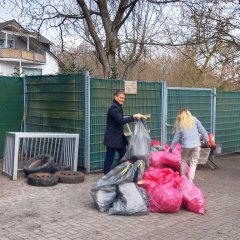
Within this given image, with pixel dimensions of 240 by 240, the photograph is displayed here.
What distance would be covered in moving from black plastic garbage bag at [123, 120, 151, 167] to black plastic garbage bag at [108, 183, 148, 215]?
4.15ft

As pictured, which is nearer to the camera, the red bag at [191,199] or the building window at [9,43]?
the red bag at [191,199]

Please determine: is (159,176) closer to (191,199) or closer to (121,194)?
(191,199)

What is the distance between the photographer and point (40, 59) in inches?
1839

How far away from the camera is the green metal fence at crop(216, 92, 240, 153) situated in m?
12.5

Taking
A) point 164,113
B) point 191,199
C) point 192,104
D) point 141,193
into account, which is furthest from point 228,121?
point 141,193

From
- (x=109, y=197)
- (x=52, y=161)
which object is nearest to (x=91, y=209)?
(x=109, y=197)

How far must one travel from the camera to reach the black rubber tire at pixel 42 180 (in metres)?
7.68

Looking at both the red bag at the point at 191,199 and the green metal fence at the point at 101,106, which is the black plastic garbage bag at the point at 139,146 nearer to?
the red bag at the point at 191,199

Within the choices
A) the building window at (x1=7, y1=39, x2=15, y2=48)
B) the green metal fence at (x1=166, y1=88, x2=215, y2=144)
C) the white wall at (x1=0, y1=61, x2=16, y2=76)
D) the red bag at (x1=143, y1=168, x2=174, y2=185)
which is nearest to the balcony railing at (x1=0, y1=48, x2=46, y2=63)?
the white wall at (x1=0, y1=61, x2=16, y2=76)

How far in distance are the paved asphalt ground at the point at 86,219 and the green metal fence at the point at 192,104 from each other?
129 inches

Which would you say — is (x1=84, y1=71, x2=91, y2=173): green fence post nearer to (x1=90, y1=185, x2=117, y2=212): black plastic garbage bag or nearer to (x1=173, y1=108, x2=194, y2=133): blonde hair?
(x1=173, y1=108, x2=194, y2=133): blonde hair

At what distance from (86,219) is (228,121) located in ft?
26.3

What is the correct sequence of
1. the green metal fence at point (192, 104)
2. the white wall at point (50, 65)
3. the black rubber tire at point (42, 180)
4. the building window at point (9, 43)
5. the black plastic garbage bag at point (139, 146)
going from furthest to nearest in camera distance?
the white wall at point (50, 65)
the building window at point (9, 43)
the green metal fence at point (192, 104)
the black rubber tire at point (42, 180)
the black plastic garbage bag at point (139, 146)

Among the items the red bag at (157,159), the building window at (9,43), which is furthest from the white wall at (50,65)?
the red bag at (157,159)
